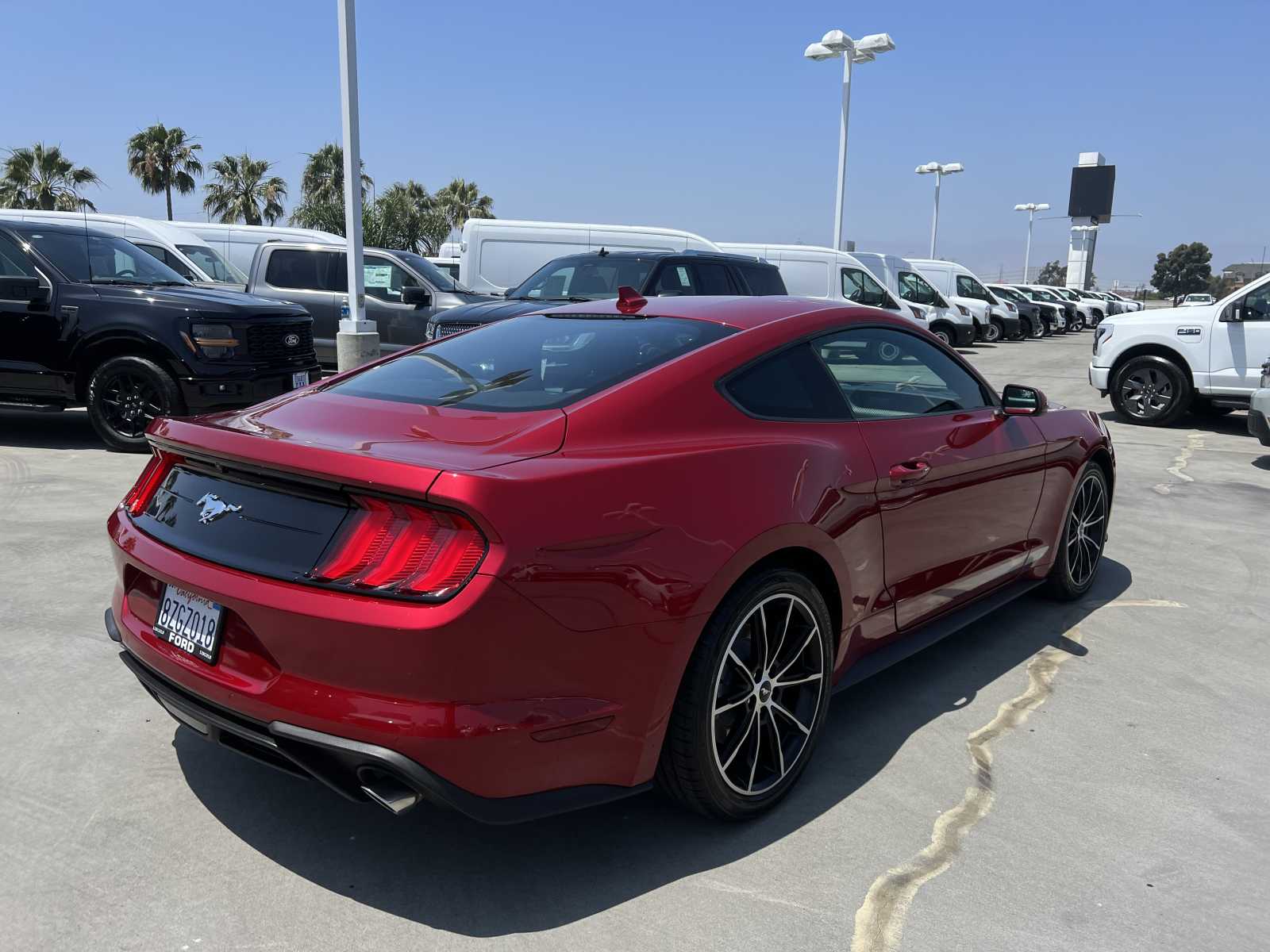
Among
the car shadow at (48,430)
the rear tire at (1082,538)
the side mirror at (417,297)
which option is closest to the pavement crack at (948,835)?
the rear tire at (1082,538)

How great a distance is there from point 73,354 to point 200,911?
6939mm

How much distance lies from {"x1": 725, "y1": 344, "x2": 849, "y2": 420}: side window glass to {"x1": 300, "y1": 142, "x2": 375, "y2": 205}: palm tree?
144ft

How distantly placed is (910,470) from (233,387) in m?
6.30

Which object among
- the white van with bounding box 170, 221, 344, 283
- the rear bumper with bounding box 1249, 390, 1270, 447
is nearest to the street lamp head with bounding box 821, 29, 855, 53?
the white van with bounding box 170, 221, 344, 283

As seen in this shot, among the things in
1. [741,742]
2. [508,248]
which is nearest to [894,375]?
[741,742]

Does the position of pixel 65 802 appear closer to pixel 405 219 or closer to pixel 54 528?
pixel 54 528

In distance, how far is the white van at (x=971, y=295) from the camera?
29.1 meters

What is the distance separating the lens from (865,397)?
3.65 meters

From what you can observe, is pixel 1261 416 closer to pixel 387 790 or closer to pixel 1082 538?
pixel 1082 538

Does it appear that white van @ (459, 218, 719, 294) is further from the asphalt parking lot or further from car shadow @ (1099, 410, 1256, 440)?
the asphalt parking lot

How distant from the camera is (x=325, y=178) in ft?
146

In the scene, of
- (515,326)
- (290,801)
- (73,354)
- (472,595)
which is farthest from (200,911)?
(73,354)

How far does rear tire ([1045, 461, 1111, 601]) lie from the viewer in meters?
4.93

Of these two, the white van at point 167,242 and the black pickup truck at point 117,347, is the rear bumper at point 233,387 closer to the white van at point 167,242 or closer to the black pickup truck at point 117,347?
the black pickup truck at point 117,347
